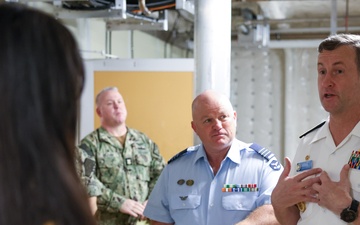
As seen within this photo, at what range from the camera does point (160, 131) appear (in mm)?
4633

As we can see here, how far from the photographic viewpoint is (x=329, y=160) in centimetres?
217

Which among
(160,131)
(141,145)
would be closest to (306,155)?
(141,145)

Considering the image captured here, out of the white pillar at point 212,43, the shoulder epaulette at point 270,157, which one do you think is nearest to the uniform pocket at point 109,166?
the white pillar at point 212,43

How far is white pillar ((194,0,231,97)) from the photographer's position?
9.56 ft

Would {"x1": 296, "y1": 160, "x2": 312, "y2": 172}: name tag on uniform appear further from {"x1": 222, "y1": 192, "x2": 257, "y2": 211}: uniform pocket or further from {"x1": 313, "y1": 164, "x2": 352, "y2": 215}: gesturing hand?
{"x1": 222, "y1": 192, "x2": 257, "y2": 211}: uniform pocket

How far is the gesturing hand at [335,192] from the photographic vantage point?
2010mm

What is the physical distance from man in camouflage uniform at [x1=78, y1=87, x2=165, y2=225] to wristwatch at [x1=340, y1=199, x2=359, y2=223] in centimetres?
195

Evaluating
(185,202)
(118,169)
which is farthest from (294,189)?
(118,169)

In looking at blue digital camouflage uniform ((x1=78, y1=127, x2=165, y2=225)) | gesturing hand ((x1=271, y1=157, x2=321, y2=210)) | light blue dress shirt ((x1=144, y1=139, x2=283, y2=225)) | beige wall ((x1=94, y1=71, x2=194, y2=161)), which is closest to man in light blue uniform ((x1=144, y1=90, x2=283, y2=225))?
light blue dress shirt ((x1=144, y1=139, x2=283, y2=225))

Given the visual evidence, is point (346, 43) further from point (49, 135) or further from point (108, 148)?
point (108, 148)

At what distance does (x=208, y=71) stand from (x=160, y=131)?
1.73 meters

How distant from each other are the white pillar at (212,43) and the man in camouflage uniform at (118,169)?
3.66 feet

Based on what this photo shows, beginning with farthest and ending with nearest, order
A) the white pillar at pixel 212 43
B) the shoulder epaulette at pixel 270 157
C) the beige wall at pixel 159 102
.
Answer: the beige wall at pixel 159 102, the white pillar at pixel 212 43, the shoulder epaulette at pixel 270 157

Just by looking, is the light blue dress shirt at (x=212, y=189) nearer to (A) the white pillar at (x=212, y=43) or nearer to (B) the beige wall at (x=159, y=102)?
(A) the white pillar at (x=212, y=43)
